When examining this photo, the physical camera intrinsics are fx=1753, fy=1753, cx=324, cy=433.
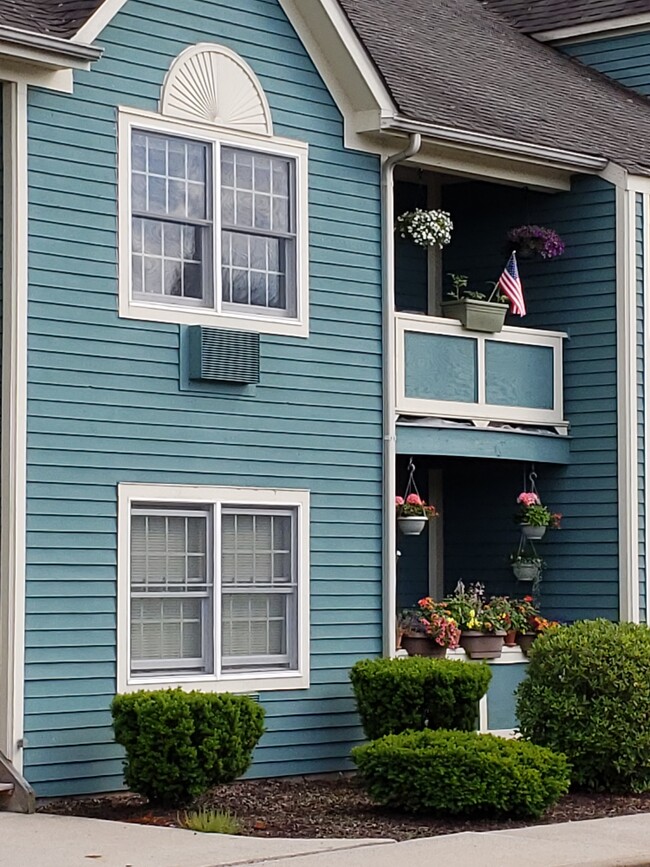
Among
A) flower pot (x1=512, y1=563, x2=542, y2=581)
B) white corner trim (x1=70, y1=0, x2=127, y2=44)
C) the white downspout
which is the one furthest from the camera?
flower pot (x1=512, y1=563, x2=542, y2=581)

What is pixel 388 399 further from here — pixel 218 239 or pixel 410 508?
pixel 218 239

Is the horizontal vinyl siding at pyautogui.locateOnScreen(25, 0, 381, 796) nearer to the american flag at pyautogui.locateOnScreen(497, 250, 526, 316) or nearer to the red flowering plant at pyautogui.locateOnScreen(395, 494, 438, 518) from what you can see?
the red flowering plant at pyautogui.locateOnScreen(395, 494, 438, 518)

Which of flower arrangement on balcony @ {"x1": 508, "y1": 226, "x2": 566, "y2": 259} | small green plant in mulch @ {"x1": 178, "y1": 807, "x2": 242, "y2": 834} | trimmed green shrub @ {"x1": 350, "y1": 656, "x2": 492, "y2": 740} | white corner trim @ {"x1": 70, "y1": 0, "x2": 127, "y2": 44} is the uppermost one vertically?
white corner trim @ {"x1": 70, "y1": 0, "x2": 127, "y2": 44}

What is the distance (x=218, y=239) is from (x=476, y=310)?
3422 millimetres

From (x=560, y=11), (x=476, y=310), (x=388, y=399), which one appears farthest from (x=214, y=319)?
(x=560, y=11)

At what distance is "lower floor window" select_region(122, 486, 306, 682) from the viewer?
567 inches

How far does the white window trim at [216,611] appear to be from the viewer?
1410cm

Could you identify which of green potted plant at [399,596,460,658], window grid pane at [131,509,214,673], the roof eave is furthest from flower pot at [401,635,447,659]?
the roof eave

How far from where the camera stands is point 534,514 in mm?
18031

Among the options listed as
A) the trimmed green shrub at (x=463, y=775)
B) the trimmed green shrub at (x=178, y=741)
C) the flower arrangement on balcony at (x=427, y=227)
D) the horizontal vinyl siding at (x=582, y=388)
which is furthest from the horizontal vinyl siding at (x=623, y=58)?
the trimmed green shrub at (x=178, y=741)

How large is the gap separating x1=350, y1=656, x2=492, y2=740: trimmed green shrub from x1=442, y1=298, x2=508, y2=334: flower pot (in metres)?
3.79

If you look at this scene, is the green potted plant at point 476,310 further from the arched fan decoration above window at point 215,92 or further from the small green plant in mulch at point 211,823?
the small green plant in mulch at point 211,823

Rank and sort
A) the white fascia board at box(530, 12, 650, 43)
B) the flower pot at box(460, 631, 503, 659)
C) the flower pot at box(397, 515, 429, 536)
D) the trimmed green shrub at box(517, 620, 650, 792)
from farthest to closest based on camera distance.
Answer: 1. the white fascia board at box(530, 12, 650, 43)
2. the flower pot at box(460, 631, 503, 659)
3. the flower pot at box(397, 515, 429, 536)
4. the trimmed green shrub at box(517, 620, 650, 792)

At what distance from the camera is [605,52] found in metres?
21.5
